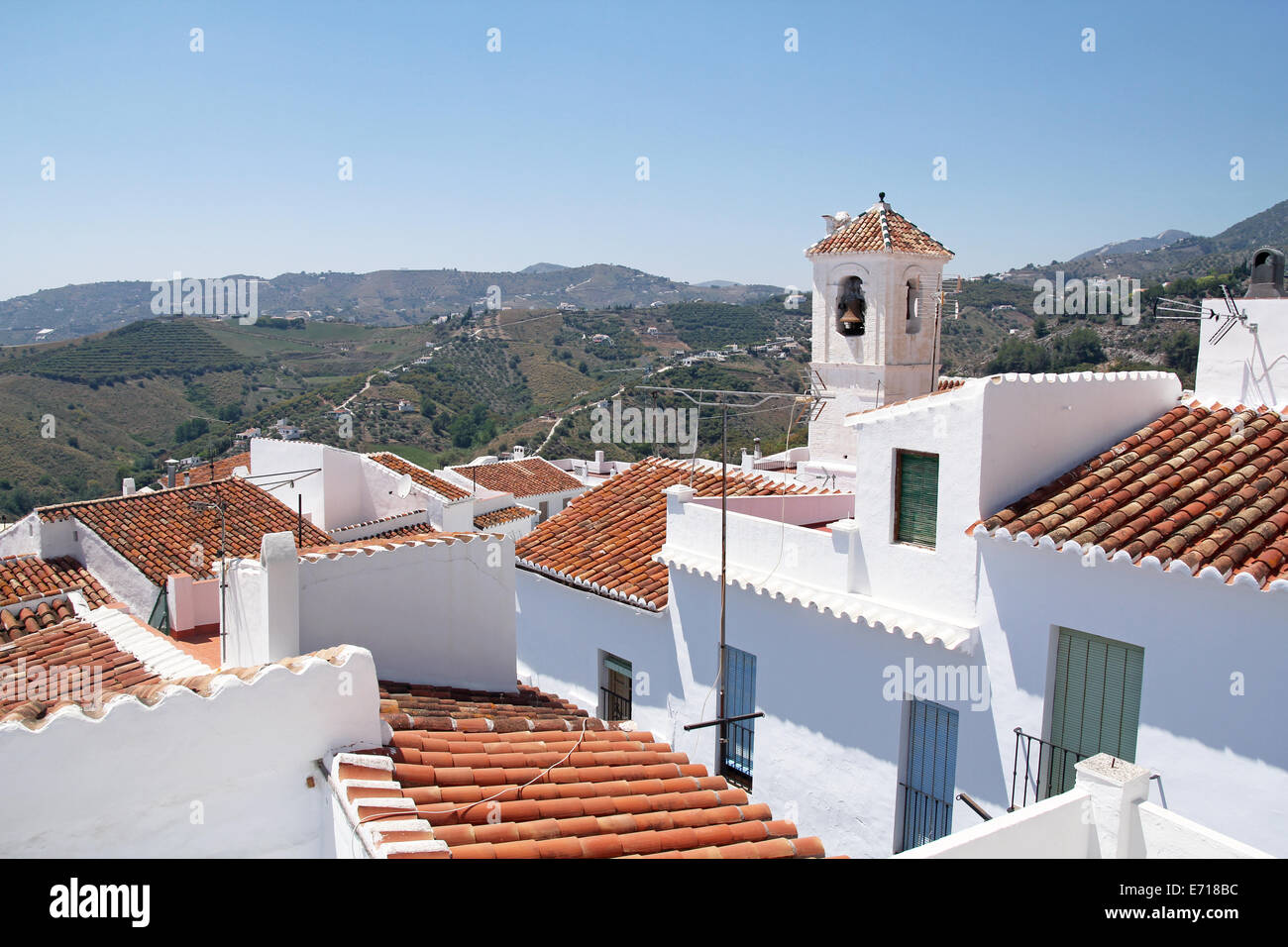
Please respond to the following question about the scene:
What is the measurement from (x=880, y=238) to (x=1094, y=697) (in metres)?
10.1

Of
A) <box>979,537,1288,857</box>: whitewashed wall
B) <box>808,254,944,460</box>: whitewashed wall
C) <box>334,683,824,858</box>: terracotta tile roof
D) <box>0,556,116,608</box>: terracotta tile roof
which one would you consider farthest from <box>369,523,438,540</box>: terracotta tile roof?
<box>979,537,1288,857</box>: whitewashed wall

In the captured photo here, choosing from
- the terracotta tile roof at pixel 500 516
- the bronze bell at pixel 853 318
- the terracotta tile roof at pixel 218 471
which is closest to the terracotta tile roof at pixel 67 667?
the bronze bell at pixel 853 318

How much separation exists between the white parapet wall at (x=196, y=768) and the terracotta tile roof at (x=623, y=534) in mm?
5409

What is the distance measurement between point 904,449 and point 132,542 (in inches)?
548

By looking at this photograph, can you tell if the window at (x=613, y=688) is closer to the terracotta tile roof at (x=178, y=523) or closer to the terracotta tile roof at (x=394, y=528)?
the terracotta tile roof at (x=178, y=523)

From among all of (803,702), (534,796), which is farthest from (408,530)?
(534,796)

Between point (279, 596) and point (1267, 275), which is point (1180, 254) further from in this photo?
point (279, 596)

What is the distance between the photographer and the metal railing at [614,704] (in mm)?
11633

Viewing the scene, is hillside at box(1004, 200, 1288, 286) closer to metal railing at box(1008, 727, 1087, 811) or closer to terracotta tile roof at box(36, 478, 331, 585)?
terracotta tile roof at box(36, 478, 331, 585)

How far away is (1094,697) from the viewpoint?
708cm

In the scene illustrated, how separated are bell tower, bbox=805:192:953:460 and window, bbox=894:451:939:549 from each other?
7.11m

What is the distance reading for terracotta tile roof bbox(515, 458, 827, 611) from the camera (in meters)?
11.2

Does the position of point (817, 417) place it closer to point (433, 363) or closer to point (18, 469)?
point (18, 469)
